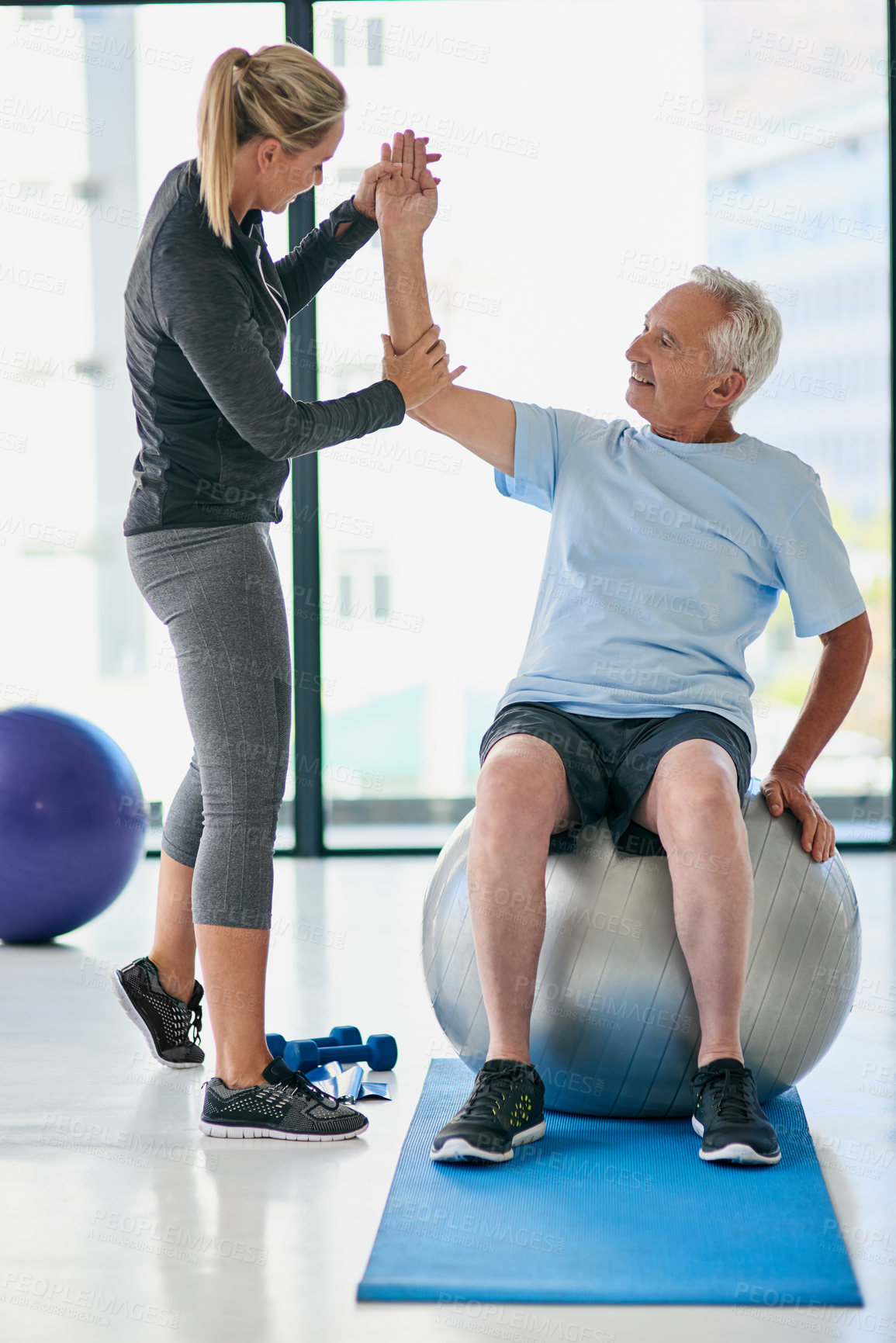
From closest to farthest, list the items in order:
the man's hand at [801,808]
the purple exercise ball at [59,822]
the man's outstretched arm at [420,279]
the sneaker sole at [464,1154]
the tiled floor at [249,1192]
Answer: the tiled floor at [249,1192]
the sneaker sole at [464,1154]
the man's hand at [801,808]
the man's outstretched arm at [420,279]
the purple exercise ball at [59,822]

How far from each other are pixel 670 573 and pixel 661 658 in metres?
0.12

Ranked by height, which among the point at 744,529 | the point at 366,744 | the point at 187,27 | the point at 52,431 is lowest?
the point at 366,744

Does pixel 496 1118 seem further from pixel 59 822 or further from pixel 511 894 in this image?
pixel 59 822

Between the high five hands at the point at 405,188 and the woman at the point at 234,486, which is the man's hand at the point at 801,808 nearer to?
the woman at the point at 234,486

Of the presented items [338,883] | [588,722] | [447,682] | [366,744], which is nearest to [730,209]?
[447,682]

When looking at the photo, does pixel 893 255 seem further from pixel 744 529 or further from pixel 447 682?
pixel 744 529

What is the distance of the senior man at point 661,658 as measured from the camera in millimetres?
1650

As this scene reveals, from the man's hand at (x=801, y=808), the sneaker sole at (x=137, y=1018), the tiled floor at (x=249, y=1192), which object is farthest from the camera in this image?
the sneaker sole at (x=137, y=1018)

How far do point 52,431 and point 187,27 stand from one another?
124cm

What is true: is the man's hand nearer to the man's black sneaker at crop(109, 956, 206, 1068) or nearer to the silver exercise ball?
the silver exercise ball

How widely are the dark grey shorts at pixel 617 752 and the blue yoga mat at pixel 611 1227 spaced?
0.38 m

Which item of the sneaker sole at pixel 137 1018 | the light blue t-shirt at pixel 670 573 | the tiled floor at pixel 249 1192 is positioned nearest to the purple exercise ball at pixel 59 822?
the tiled floor at pixel 249 1192

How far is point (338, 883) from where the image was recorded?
367 cm

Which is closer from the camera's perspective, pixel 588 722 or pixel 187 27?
pixel 588 722
